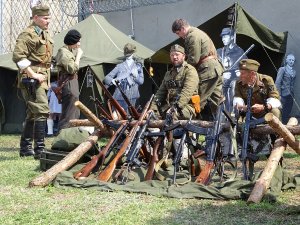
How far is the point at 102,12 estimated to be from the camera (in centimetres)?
1655

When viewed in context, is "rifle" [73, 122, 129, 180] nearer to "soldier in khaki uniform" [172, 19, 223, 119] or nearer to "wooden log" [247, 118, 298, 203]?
"wooden log" [247, 118, 298, 203]

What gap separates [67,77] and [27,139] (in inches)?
62.6

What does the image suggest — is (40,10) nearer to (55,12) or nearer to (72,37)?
(72,37)

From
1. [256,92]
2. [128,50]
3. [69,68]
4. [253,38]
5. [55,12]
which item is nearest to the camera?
[256,92]

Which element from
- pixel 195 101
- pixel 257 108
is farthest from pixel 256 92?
pixel 195 101

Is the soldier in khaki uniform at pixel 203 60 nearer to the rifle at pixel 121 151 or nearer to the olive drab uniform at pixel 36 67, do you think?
the rifle at pixel 121 151

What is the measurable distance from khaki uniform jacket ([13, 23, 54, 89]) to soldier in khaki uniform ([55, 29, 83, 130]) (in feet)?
3.20

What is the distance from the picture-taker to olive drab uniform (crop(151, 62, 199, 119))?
6.78 metres

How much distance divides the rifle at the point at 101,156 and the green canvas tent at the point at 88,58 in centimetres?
476

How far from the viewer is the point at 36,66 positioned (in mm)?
7559

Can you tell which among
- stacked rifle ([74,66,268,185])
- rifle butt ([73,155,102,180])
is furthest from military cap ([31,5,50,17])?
rifle butt ([73,155,102,180])

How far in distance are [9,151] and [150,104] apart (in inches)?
118

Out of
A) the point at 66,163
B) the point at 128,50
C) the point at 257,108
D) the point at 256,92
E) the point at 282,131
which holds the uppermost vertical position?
the point at 128,50

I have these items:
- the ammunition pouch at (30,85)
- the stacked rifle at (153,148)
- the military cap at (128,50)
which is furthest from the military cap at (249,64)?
the military cap at (128,50)
